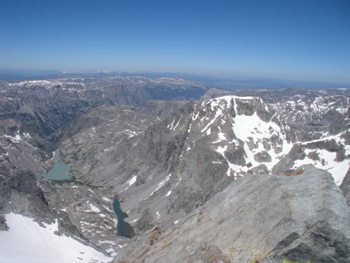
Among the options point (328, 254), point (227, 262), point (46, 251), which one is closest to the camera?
point (328, 254)

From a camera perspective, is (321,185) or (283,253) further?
(321,185)

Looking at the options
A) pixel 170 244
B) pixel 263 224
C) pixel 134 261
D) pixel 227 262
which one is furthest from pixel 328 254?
pixel 134 261

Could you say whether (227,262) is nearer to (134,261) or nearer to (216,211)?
(216,211)

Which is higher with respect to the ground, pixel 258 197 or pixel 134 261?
pixel 258 197

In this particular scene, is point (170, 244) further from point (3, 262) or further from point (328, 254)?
point (3, 262)

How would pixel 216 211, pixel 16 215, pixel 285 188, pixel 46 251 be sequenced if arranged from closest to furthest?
pixel 285 188
pixel 216 211
pixel 46 251
pixel 16 215

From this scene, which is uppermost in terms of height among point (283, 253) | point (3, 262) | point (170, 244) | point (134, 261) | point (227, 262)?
point (283, 253)
